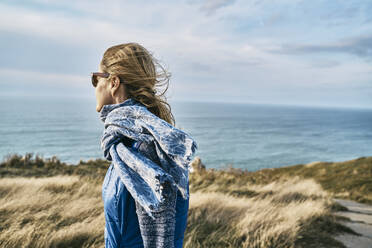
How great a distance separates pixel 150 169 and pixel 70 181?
6.65m

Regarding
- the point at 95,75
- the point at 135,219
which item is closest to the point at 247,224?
the point at 135,219

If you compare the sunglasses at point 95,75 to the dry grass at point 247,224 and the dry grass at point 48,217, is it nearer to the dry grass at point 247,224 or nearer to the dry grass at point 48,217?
the dry grass at point 48,217

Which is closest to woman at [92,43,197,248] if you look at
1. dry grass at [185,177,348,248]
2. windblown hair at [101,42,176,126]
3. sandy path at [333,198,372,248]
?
windblown hair at [101,42,176,126]

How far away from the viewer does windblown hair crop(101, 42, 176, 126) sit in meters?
1.61

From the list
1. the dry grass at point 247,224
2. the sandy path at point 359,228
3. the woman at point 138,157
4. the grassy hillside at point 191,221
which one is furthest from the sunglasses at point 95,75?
the sandy path at point 359,228

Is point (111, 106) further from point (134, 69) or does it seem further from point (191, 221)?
point (191, 221)

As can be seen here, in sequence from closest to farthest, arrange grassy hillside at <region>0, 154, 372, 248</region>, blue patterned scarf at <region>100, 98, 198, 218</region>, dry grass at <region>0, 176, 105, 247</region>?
blue patterned scarf at <region>100, 98, 198, 218</region>, dry grass at <region>0, 176, 105, 247</region>, grassy hillside at <region>0, 154, 372, 248</region>

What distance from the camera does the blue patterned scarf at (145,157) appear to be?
4.41 feet

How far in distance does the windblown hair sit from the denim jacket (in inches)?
12.3

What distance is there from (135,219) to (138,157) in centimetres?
33

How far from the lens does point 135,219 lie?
145cm

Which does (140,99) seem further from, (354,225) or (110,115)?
(354,225)

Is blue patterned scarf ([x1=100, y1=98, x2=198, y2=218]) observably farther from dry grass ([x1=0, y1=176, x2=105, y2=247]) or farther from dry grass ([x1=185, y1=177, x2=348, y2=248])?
dry grass ([x1=185, y1=177, x2=348, y2=248])

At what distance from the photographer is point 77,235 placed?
3.91 m
